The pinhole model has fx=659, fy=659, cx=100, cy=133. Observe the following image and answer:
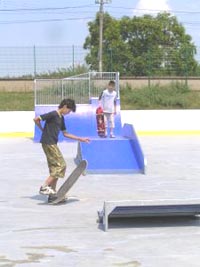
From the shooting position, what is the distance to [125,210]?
7.96 meters

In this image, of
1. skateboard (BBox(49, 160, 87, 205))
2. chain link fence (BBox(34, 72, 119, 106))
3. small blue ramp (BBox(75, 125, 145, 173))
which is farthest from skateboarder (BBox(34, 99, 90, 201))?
chain link fence (BBox(34, 72, 119, 106))

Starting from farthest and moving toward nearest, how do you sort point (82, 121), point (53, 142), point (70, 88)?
point (70, 88) → point (82, 121) → point (53, 142)

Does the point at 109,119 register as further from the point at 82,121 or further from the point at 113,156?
the point at 113,156

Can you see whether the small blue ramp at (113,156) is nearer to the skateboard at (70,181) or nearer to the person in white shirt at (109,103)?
the skateboard at (70,181)

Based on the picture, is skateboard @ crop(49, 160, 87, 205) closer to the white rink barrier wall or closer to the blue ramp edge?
the blue ramp edge

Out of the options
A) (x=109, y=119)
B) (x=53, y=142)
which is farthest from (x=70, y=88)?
(x=53, y=142)

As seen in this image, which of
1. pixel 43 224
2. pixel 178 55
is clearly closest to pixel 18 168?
pixel 43 224

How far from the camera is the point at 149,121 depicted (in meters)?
24.7

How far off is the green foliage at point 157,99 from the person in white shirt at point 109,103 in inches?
431

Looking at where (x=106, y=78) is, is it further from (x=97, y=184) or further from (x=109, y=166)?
(x=97, y=184)

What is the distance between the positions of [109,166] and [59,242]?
6.14 meters

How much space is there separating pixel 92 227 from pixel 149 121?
17.0 metres

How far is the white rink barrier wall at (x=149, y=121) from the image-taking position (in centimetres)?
2404

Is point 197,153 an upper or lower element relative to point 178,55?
lower
